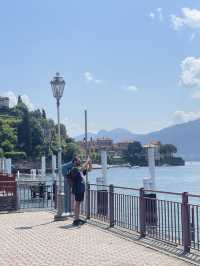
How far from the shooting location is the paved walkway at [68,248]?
8.38m

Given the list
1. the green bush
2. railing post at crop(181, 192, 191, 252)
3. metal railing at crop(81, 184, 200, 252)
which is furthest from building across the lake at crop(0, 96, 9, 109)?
railing post at crop(181, 192, 191, 252)

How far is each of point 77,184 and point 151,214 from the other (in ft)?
9.42

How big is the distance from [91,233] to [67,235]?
0.60m

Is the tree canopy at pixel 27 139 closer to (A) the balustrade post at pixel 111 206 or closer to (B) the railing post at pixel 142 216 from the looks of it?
(A) the balustrade post at pixel 111 206

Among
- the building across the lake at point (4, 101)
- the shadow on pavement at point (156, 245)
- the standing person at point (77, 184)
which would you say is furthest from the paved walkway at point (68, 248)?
the building across the lake at point (4, 101)

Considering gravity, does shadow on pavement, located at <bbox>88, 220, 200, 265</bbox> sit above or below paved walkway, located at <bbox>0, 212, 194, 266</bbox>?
above

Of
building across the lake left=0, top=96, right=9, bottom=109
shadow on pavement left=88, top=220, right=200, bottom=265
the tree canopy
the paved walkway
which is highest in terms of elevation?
building across the lake left=0, top=96, right=9, bottom=109

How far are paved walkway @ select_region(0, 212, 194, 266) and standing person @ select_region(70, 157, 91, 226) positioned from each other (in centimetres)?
37

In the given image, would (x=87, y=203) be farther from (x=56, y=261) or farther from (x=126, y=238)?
(x=56, y=261)

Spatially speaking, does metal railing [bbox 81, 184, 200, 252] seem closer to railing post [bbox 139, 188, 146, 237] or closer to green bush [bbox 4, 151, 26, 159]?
railing post [bbox 139, 188, 146, 237]

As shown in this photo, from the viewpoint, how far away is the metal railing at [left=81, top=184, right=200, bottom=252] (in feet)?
29.6

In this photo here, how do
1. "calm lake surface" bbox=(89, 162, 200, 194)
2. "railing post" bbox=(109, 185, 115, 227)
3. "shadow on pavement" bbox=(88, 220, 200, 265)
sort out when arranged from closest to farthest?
"shadow on pavement" bbox=(88, 220, 200, 265) < "railing post" bbox=(109, 185, 115, 227) < "calm lake surface" bbox=(89, 162, 200, 194)

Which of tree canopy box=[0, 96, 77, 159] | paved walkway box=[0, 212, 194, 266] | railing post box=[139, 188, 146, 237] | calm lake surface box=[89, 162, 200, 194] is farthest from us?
tree canopy box=[0, 96, 77, 159]

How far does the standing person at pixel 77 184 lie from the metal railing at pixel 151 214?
72 cm
